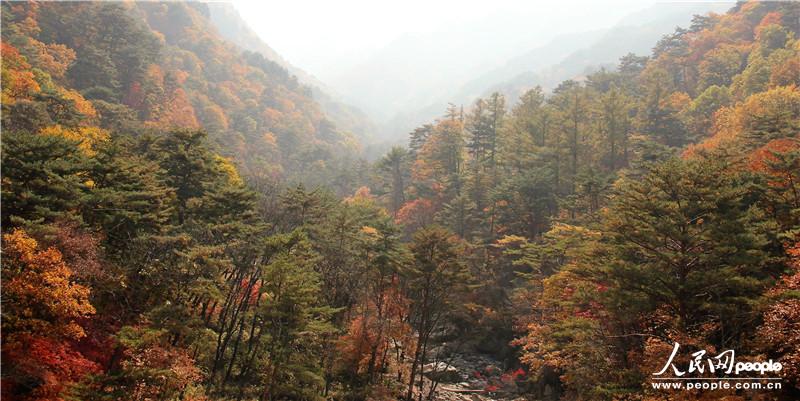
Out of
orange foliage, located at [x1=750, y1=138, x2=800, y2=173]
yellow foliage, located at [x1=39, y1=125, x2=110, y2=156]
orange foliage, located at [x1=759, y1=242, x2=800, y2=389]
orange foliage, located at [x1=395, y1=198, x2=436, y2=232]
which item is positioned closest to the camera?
orange foliage, located at [x1=759, y1=242, x2=800, y2=389]

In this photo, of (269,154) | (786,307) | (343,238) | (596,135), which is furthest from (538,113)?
(269,154)

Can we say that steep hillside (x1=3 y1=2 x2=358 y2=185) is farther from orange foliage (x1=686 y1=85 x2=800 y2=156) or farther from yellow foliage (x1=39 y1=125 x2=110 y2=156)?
orange foliage (x1=686 y1=85 x2=800 y2=156)

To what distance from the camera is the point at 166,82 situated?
6531cm

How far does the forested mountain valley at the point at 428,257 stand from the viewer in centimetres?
1436

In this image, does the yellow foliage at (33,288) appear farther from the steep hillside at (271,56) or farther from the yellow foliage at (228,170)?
the steep hillside at (271,56)

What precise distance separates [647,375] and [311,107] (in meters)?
111

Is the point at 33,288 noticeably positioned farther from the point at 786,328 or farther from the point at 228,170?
the point at 228,170

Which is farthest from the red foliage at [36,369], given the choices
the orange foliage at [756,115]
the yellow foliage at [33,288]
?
the orange foliage at [756,115]

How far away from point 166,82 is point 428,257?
199 ft

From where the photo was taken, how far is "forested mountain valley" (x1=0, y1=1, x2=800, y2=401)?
14.4 m

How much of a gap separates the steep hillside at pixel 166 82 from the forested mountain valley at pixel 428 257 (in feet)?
1.74

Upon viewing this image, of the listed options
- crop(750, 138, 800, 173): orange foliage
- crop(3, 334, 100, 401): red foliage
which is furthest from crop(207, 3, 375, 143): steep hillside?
crop(3, 334, 100, 401): red foliage

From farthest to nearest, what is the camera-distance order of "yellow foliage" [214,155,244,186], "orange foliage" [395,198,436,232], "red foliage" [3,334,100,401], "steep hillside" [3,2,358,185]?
"orange foliage" [395,198,436,232] → "steep hillside" [3,2,358,185] → "yellow foliage" [214,155,244,186] → "red foliage" [3,334,100,401]

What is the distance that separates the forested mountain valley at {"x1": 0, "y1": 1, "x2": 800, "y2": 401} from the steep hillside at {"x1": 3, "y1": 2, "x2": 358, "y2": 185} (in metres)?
0.53
